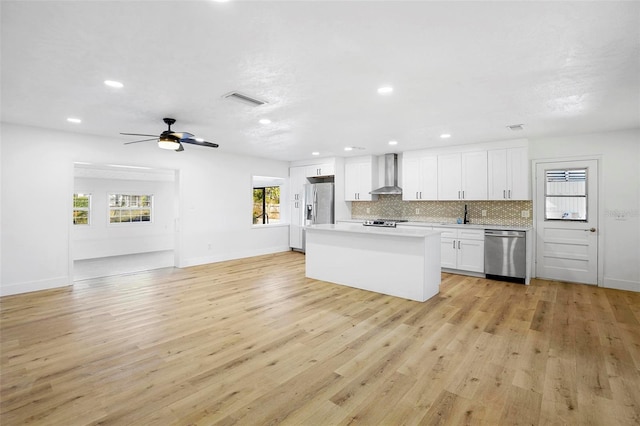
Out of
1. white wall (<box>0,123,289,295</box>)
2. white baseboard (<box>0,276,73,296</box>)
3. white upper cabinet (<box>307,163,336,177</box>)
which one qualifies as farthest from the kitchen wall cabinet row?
white baseboard (<box>0,276,73,296</box>)

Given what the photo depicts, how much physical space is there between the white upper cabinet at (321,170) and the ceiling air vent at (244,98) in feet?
14.4

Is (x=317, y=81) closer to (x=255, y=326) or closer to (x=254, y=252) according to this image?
(x=255, y=326)

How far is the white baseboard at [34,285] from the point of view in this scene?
4477 millimetres

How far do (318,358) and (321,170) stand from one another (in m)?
5.88

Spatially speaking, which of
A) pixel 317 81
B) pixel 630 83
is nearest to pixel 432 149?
pixel 630 83

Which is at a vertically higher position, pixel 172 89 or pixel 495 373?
pixel 172 89

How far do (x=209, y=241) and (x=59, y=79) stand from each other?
4.45 meters

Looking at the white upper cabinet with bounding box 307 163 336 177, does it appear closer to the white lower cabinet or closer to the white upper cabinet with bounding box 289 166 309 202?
the white upper cabinet with bounding box 289 166 309 202

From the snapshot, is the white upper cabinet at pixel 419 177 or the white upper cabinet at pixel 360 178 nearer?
the white upper cabinet at pixel 419 177

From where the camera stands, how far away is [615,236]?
4.89 meters

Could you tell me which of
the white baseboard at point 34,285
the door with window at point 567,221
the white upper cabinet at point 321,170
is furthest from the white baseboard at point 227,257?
the door with window at point 567,221

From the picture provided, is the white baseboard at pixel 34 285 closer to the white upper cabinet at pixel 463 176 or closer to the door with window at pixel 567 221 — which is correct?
the white upper cabinet at pixel 463 176

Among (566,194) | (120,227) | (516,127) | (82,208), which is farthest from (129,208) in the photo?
(566,194)

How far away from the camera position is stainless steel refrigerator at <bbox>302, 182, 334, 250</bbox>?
25.6ft
